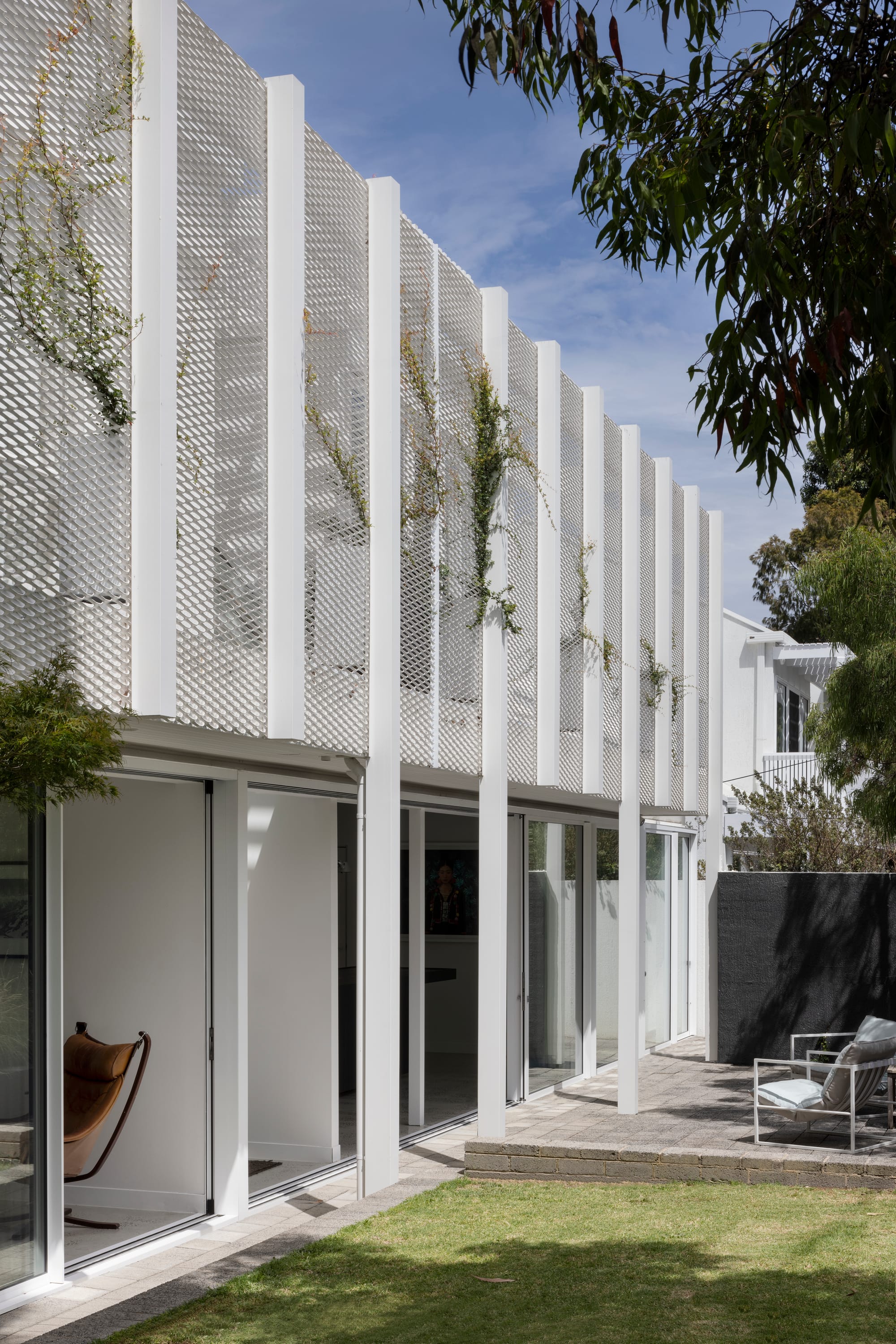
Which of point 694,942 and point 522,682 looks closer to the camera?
point 522,682

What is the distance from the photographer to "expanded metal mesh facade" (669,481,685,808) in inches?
626

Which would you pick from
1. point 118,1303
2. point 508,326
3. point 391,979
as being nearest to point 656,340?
point 508,326

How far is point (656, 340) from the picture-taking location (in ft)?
32.8

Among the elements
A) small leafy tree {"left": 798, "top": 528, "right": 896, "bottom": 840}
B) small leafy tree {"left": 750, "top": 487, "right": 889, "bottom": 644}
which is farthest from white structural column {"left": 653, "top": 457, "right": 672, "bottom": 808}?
small leafy tree {"left": 750, "top": 487, "right": 889, "bottom": 644}

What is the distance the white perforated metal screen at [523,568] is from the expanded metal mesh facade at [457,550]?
19.7 inches

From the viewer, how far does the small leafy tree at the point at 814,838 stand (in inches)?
832

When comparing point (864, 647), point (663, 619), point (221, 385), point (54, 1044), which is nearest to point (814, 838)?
point (663, 619)

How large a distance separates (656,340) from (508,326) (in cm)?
183

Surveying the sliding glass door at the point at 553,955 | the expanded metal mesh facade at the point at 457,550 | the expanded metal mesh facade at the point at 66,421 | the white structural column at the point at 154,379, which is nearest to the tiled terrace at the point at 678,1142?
the sliding glass door at the point at 553,955

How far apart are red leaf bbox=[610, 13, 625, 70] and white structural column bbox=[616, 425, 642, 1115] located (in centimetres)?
966

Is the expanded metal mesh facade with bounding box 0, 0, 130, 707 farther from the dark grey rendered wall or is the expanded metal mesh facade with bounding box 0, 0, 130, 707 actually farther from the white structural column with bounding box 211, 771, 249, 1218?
the dark grey rendered wall

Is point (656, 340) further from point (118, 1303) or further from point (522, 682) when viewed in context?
point (118, 1303)

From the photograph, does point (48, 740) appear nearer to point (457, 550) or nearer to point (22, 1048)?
point (22, 1048)

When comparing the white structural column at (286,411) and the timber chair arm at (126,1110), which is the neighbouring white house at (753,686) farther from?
the white structural column at (286,411)
